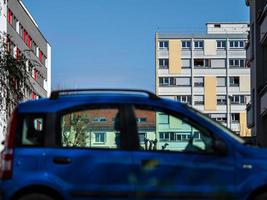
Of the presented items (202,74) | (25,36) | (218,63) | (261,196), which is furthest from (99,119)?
(218,63)

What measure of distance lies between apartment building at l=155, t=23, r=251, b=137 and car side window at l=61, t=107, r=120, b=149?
11182 cm

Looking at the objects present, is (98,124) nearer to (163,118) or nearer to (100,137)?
(100,137)

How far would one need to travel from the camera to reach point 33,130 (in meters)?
9.36

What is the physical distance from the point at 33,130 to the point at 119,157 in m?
1.20

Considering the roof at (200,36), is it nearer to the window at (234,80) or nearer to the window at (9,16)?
the window at (234,80)

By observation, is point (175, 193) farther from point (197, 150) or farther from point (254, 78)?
point (254, 78)

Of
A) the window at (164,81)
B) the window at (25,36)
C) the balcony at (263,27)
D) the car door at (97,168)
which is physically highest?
the window at (25,36)

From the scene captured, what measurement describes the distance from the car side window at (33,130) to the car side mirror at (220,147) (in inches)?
86.4

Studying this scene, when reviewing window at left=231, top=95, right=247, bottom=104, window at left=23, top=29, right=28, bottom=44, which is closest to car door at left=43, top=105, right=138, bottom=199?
window at left=23, top=29, right=28, bottom=44

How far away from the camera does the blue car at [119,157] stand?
29.3 feet

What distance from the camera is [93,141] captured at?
1082cm

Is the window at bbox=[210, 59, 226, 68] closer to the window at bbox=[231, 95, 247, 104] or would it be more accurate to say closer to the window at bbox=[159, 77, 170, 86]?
the window at bbox=[231, 95, 247, 104]

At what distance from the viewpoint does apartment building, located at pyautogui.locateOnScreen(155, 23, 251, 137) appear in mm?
123125

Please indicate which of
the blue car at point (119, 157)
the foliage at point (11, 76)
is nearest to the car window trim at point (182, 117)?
the blue car at point (119, 157)
